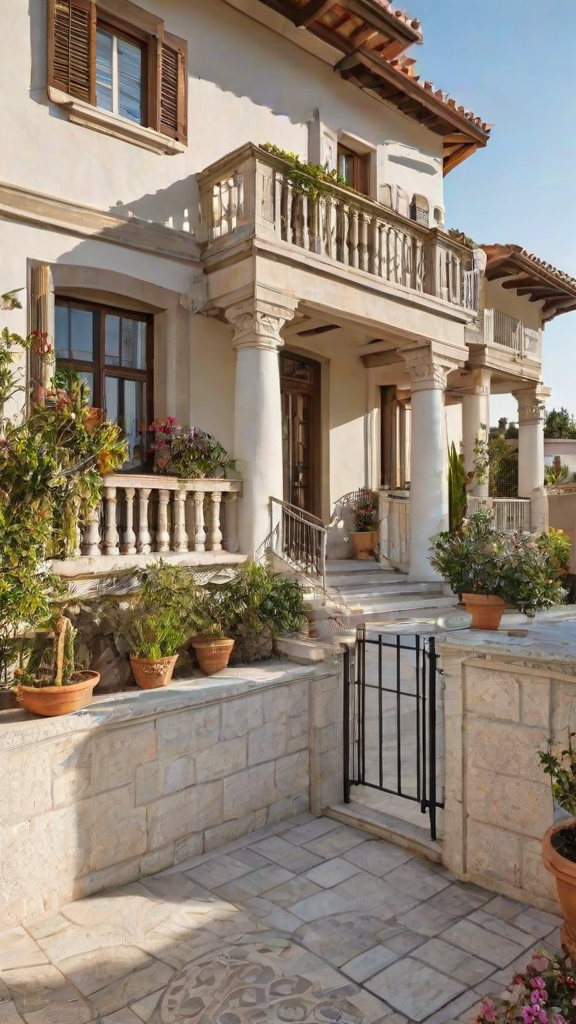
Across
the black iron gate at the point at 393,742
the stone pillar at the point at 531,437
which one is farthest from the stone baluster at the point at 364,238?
the stone pillar at the point at 531,437

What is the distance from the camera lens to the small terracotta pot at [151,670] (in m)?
4.89

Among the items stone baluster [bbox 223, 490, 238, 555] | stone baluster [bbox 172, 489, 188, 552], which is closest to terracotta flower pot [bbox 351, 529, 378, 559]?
stone baluster [bbox 223, 490, 238, 555]

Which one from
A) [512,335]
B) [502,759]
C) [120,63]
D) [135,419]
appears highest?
[120,63]

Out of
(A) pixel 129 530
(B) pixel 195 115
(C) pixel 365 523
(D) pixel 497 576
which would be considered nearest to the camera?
(A) pixel 129 530

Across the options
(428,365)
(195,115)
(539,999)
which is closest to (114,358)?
(195,115)

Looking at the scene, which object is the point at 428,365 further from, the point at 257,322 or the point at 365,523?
the point at 257,322

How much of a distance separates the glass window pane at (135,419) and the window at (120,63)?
3064 millimetres

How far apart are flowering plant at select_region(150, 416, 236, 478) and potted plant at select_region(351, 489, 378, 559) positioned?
4.19 m

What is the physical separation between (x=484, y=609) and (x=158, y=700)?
13.6 feet

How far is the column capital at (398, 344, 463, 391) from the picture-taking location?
10.1m

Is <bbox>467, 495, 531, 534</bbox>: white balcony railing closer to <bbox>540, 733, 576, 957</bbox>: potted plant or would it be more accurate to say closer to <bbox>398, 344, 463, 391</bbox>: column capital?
<bbox>398, 344, 463, 391</bbox>: column capital

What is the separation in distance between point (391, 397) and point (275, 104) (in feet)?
18.0

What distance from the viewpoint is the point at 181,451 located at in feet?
26.1

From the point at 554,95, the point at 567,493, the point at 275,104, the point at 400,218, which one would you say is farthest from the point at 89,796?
the point at 567,493
